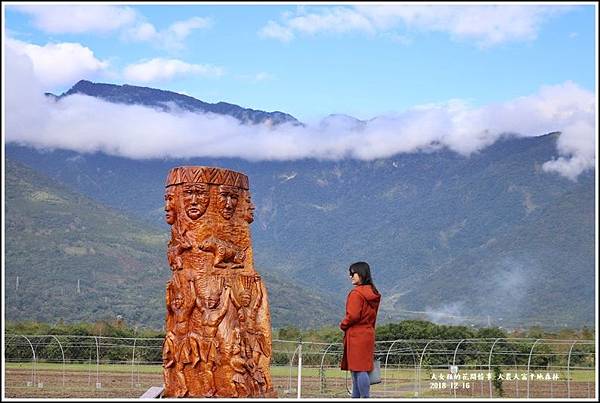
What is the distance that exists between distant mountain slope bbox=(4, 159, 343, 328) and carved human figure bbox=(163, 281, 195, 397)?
108ft

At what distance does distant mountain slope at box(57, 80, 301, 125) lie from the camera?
86.1m

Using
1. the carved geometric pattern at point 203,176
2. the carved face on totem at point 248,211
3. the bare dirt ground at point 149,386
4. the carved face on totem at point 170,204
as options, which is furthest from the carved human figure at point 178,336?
the bare dirt ground at point 149,386

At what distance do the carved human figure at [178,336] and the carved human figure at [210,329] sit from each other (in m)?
0.18

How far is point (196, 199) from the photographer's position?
1167 centimetres

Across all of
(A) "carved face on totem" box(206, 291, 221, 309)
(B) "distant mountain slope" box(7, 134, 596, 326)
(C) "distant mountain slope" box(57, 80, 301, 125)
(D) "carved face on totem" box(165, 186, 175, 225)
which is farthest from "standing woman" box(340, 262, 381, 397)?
(C) "distant mountain slope" box(57, 80, 301, 125)

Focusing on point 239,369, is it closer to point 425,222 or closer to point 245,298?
point 245,298

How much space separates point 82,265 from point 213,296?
39883mm

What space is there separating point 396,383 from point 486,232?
45790 millimetres

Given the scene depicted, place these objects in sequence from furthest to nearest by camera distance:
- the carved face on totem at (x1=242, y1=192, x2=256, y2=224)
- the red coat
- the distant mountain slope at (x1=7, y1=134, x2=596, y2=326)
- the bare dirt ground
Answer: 1. the distant mountain slope at (x1=7, y1=134, x2=596, y2=326)
2. the bare dirt ground
3. the carved face on totem at (x1=242, y1=192, x2=256, y2=224)
4. the red coat

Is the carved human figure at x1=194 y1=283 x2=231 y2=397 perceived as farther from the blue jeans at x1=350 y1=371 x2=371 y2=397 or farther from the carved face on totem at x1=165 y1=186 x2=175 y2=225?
the blue jeans at x1=350 y1=371 x2=371 y2=397

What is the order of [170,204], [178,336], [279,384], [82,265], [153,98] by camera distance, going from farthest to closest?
[153,98]
[82,265]
[279,384]
[170,204]
[178,336]

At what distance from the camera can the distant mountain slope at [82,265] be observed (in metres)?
45.0

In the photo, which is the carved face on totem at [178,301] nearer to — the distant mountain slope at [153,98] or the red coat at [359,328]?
the red coat at [359,328]

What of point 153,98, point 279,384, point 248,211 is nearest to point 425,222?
point 153,98
